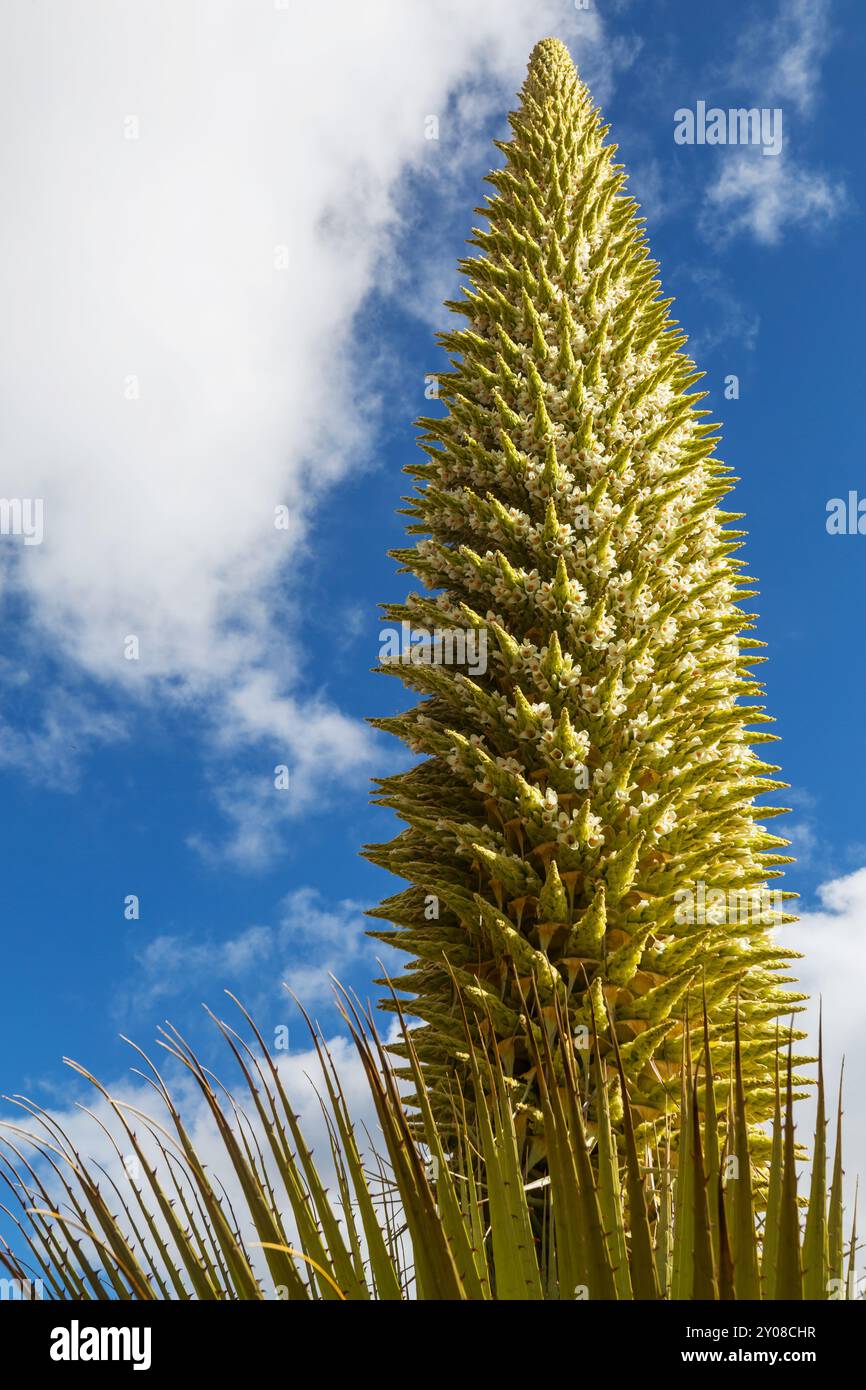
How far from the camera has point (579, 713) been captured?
17.0 ft

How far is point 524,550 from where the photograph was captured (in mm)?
5695

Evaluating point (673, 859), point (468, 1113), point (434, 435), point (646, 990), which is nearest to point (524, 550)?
point (434, 435)

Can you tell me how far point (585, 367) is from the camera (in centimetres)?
622

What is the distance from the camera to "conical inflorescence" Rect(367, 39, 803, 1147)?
4.59 metres

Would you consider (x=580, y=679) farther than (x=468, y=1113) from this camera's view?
Yes

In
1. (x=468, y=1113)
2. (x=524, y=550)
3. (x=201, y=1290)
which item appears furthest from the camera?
(x=524, y=550)

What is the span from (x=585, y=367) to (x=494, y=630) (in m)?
1.99

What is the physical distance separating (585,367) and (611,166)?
113 inches

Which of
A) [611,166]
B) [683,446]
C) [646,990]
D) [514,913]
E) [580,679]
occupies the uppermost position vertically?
[611,166]

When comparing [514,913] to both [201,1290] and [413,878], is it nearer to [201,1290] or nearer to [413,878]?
[413,878]

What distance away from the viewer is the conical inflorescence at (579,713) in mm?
4594
